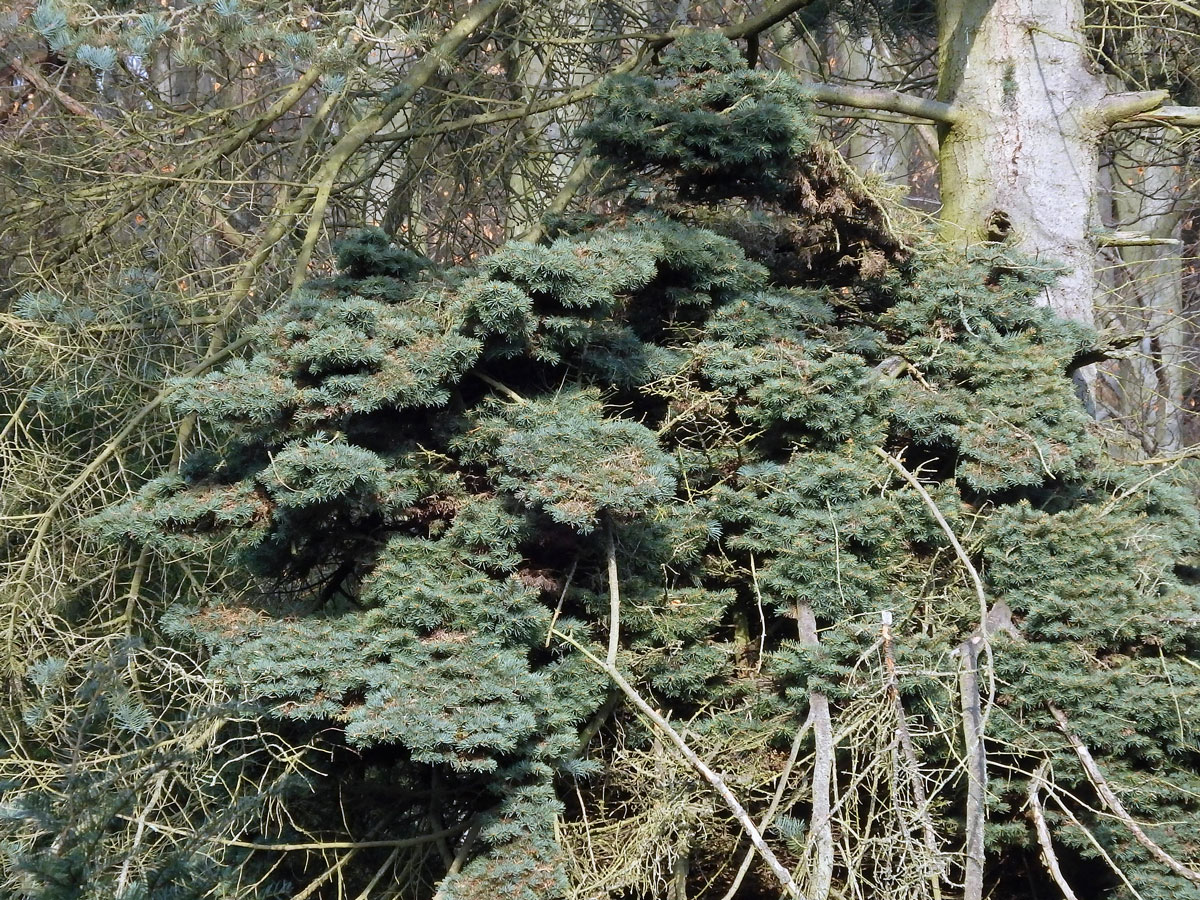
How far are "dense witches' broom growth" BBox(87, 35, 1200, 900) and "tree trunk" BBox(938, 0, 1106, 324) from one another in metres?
0.75

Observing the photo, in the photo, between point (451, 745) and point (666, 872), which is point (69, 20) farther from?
point (666, 872)

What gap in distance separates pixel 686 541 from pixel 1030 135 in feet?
8.85

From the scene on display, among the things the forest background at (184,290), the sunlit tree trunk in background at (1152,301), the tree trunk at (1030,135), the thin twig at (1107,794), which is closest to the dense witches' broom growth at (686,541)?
the thin twig at (1107,794)

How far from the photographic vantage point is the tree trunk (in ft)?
16.8

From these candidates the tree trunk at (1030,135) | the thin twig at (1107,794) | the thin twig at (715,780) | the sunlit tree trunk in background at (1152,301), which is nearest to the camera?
the thin twig at (715,780)

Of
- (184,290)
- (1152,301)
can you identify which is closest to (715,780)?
(184,290)

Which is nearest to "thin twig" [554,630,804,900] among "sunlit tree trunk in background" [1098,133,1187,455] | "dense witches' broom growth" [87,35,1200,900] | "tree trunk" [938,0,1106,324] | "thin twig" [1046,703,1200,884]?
"dense witches' broom growth" [87,35,1200,900]

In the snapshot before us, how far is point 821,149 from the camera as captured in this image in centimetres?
433

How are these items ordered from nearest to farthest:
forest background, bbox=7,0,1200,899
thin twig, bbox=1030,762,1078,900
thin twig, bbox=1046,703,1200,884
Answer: thin twig, bbox=1030,762,1078,900, thin twig, bbox=1046,703,1200,884, forest background, bbox=7,0,1200,899

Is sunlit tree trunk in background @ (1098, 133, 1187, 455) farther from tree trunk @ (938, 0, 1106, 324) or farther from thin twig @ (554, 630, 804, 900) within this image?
thin twig @ (554, 630, 804, 900)

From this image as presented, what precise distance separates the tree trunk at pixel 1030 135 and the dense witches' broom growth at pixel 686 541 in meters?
0.75

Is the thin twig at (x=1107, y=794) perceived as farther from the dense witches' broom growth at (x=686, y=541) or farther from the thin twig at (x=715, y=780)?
the thin twig at (x=715, y=780)

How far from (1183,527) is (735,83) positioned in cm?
252

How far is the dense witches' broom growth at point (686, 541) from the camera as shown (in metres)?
3.36
